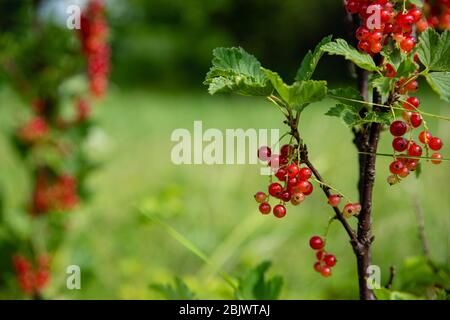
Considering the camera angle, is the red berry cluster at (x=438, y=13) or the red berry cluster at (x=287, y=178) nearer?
the red berry cluster at (x=287, y=178)

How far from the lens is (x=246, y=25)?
548 inches

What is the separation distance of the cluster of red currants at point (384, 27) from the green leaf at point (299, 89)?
0.09m

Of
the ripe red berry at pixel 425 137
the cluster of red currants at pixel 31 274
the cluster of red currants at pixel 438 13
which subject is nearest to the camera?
the ripe red berry at pixel 425 137

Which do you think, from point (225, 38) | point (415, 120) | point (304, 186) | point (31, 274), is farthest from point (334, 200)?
point (225, 38)

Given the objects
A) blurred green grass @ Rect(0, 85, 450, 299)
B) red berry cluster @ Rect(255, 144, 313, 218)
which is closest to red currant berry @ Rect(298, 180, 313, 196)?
red berry cluster @ Rect(255, 144, 313, 218)

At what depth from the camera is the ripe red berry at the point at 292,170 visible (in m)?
0.68

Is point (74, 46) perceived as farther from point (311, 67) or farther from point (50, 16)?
point (311, 67)

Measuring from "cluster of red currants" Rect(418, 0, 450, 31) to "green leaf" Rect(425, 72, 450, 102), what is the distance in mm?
190

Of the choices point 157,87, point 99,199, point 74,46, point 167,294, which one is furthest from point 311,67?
point 157,87

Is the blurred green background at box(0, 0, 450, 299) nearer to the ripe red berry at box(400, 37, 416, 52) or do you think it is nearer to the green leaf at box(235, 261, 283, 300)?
the green leaf at box(235, 261, 283, 300)

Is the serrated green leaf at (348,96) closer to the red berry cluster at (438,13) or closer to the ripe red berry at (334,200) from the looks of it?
the ripe red berry at (334,200)

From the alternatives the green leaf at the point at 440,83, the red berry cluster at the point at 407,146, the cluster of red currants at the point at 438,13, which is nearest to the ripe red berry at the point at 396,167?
the red berry cluster at the point at 407,146

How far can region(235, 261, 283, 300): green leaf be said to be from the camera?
0.92 m

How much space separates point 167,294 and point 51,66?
112 centimetres
